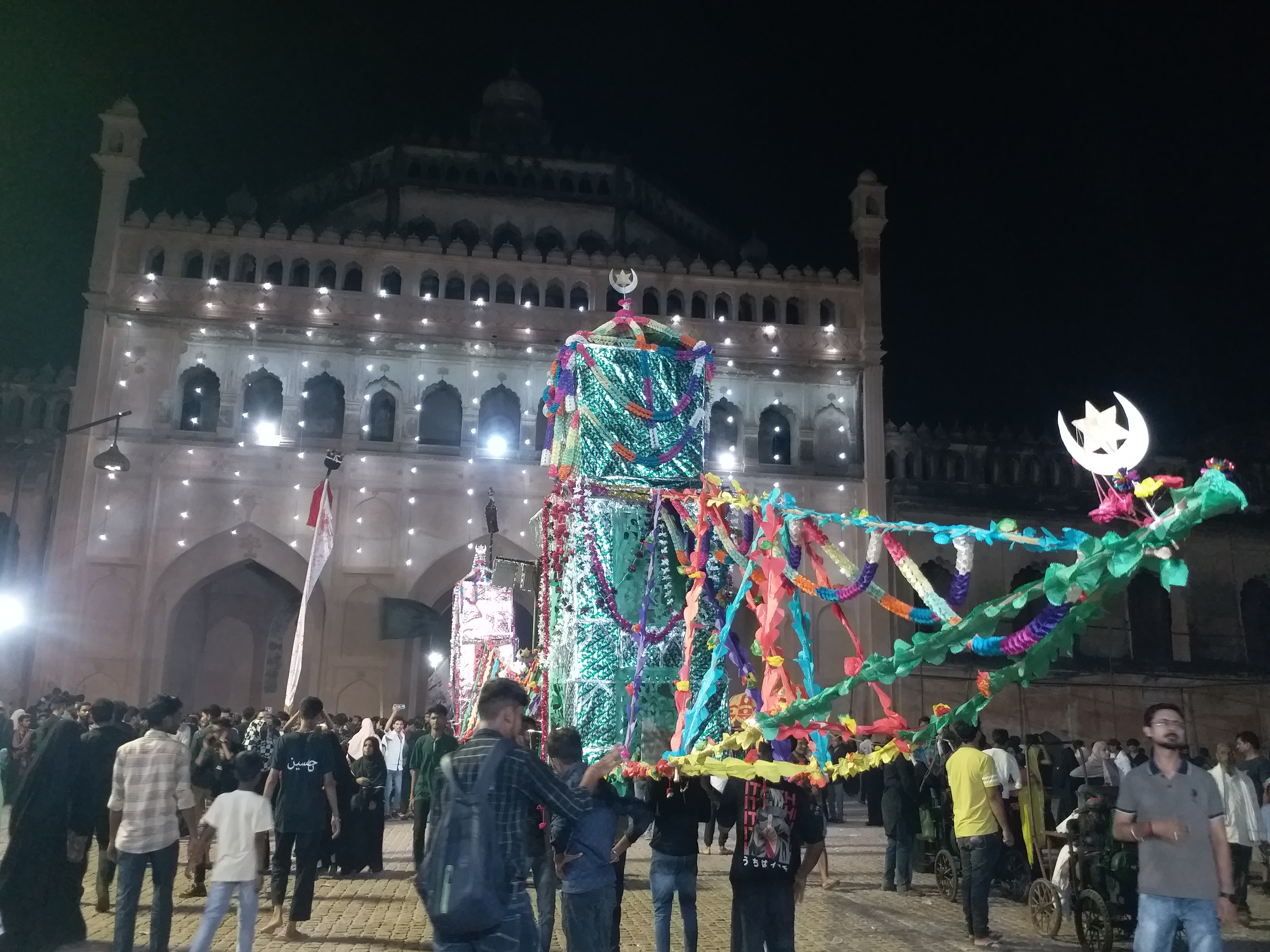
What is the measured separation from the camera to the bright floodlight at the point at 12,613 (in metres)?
20.0

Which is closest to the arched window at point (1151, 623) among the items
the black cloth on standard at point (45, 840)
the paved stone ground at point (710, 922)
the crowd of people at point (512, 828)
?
the paved stone ground at point (710, 922)

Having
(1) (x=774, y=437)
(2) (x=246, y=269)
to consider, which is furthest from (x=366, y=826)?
(2) (x=246, y=269)

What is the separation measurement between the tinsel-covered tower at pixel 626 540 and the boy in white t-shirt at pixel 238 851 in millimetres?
2288

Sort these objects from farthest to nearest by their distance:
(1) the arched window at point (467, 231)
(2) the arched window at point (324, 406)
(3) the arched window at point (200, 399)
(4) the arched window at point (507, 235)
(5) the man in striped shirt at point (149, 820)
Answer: (4) the arched window at point (507, 235), (1) the arched window at point (467, 231), (2) the arched window at point (324, 406), (3) the arched window at point (200, 399), (5) the man in striped shirt at point (149, 820)

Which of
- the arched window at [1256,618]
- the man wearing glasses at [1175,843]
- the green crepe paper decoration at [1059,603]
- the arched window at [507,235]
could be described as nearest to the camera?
the green crepe paper decoration at [1059,603]

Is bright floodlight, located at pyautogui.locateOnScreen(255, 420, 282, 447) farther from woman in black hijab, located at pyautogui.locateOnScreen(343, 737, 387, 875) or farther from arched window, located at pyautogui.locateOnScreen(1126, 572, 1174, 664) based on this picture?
arched window, located at pyautogui.locateOnScreen(1126, 572, 1174, 664)

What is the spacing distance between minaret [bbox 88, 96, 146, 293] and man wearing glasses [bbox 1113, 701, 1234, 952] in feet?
74.1

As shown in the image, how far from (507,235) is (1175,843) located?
22.8 meters

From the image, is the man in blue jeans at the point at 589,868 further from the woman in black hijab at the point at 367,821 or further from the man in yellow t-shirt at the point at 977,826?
the woman in black hijab at the point at 367,821

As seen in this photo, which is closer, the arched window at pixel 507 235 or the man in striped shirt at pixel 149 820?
the man in striped shirt at pixel 149 820

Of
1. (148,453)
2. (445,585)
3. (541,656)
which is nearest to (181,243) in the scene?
(148,453)

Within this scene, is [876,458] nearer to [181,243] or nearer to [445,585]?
[445,585]

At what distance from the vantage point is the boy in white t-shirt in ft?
19.8

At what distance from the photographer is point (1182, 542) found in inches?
912
